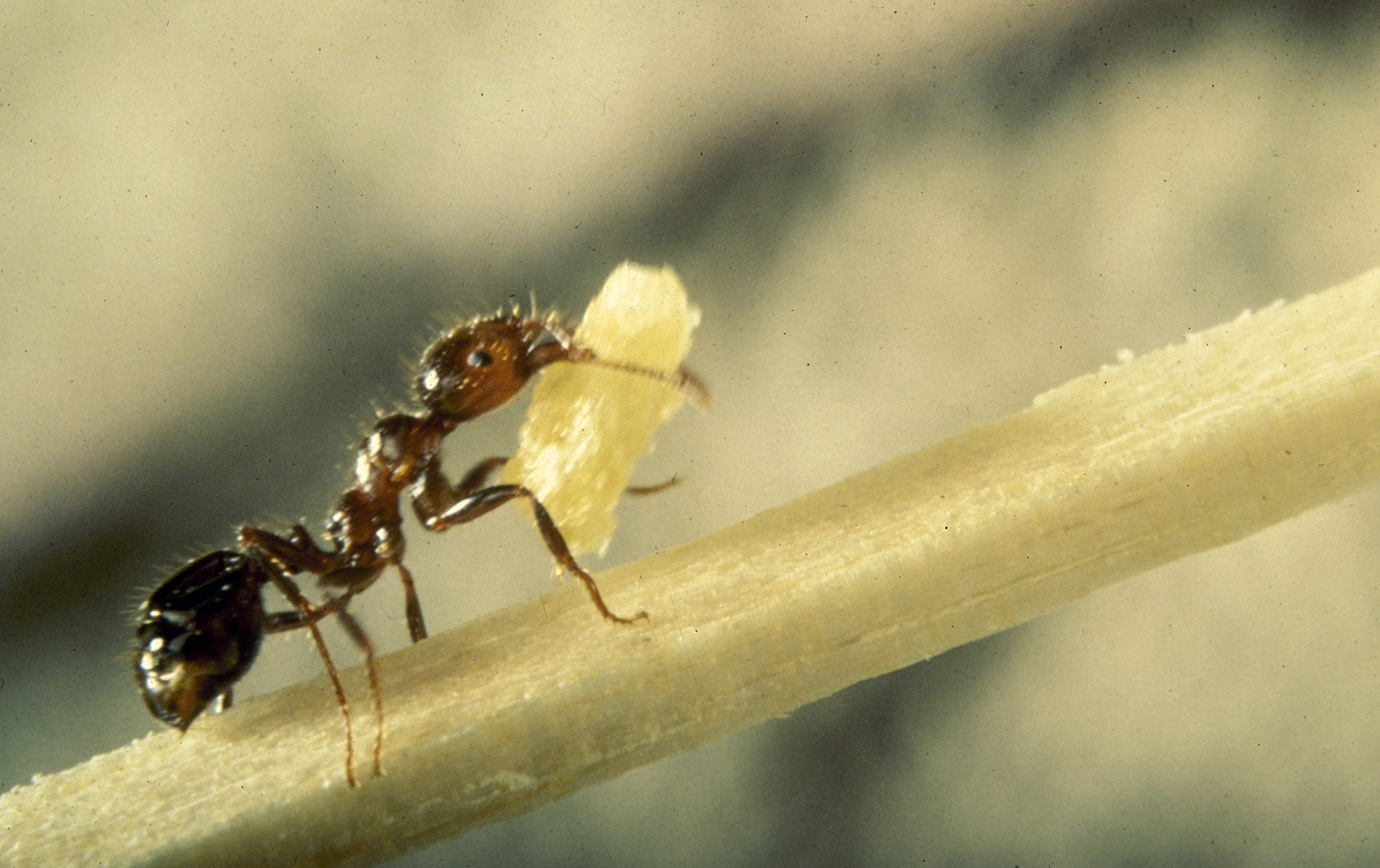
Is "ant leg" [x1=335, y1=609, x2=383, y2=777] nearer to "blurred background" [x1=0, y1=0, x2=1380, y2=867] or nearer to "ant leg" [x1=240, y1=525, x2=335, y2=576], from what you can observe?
"ant leg" [x1=240, y1=525, x2=335, y2=576]

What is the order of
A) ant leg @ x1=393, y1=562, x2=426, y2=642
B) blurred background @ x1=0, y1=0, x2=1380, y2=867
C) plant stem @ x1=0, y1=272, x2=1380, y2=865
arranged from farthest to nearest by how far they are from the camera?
blurred background @ x1=0, y1=0, x2=1380, y2=867
ant leg @ x1=393, y1=562, x2=426, y2=642
plant stem @ x1=0, y1=272, x2=1380, y2=865

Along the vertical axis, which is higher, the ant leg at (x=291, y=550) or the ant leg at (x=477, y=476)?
the ant leg at (x=291, y=550)

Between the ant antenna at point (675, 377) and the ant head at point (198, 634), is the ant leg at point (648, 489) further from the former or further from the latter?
the ant head at point (198, 634)

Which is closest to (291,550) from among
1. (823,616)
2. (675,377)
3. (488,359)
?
(488,359)

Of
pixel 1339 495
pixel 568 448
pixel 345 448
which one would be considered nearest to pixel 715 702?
pixel 568 448

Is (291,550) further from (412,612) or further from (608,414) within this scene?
(608,414)

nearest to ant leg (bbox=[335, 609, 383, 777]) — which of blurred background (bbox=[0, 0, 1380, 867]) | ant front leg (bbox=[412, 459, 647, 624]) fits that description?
ant front leg (bbox=[412, 459, 647, 624])

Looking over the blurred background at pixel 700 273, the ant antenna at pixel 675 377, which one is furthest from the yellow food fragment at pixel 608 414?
the blurred background at pixel 700 273

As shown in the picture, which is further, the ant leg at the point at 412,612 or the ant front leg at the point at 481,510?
the ant leg at the point at 412,612
